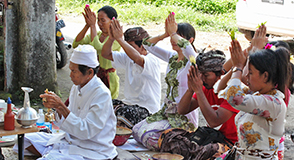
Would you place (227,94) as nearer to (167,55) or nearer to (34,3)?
(167,55)

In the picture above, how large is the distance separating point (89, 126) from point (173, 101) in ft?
4.43

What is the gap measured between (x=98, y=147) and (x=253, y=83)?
1495 mm

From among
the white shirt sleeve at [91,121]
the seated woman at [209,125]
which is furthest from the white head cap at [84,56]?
the seated woman at [209,125]

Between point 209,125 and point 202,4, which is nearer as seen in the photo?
point 209,125

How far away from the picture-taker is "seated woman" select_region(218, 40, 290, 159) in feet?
8.97

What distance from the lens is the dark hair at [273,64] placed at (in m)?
2.77

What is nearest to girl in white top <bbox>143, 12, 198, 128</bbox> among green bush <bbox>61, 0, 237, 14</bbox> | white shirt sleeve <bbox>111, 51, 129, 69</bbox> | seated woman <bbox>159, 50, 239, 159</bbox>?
seated woman <bbox>159, 50, 239, 159</bbox>

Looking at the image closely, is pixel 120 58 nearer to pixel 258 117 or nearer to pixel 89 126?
pixel 89 126

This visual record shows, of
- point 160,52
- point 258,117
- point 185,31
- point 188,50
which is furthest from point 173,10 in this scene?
point 258,117

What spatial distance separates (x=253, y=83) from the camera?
9.34 feet

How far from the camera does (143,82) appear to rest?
4.75 m

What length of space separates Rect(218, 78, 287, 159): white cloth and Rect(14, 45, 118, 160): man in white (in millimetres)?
1148

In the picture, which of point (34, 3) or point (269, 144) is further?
point (34, 3)

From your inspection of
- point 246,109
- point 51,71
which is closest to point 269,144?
point 246,109
